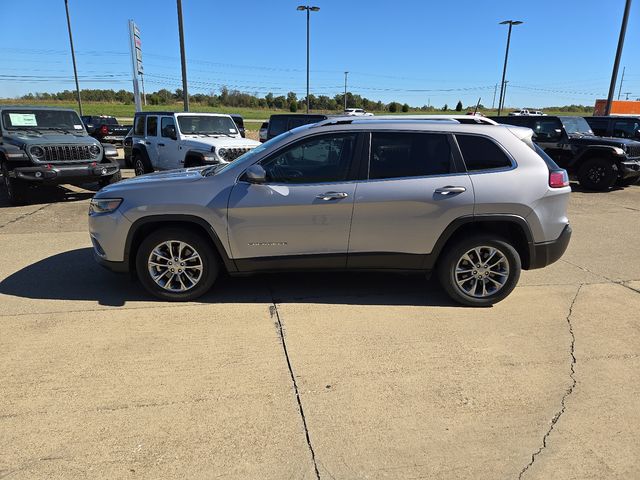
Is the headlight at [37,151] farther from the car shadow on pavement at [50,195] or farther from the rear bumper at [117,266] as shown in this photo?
the rear bumper at [117,266]

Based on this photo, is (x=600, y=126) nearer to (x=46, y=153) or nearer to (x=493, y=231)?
(x=493, y=231)

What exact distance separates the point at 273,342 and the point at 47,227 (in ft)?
18.6

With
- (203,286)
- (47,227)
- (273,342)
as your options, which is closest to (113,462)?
(273,342)

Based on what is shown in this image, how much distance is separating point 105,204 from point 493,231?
3.64 meters

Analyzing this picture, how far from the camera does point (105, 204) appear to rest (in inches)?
174

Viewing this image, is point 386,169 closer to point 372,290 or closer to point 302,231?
point 302,231

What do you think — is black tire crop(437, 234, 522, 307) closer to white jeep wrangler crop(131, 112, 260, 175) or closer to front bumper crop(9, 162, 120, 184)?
white jeep wrangler crop(131, 112, 260, 175)

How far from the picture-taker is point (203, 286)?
4.47 metres

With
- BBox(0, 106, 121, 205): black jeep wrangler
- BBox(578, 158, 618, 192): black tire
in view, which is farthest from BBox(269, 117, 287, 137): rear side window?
BBox(578, 158, 618, 192): black tire

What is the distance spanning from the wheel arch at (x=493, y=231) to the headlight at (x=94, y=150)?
8195mm

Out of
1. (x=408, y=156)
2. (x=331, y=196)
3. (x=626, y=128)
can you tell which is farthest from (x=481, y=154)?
(x=626, y=128)

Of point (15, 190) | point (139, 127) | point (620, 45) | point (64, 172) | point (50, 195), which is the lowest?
point (50, 195)

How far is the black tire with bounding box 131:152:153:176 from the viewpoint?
1185 centimetres

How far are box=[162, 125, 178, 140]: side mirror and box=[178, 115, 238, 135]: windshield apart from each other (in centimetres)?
18
